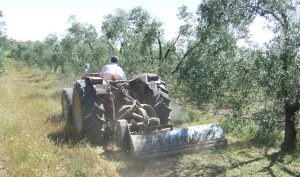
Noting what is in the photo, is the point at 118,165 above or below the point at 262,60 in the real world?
below

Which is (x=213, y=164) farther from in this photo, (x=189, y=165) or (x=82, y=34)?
(x=82, y=34)

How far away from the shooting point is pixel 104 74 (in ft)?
30.9

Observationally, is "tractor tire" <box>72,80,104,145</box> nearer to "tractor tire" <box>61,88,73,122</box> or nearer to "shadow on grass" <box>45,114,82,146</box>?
"shadow on grass" <box>45,114,82,146</box>

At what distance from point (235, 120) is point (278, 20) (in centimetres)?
254

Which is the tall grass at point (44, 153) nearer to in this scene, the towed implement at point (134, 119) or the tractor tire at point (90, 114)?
the tractor tire at point (90, 114)

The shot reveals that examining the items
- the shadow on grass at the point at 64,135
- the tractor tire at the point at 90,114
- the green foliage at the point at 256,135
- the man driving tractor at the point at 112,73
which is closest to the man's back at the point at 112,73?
the man driving tractor at the point at 112,73

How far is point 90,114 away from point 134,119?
1.02 meters

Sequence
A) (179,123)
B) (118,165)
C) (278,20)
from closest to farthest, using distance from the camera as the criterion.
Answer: (118,165) < (278,20) < (179,123)

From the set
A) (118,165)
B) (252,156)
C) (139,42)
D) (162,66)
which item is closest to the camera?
(118,165)

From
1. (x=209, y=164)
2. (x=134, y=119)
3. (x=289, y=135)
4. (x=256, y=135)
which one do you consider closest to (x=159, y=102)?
(x=134, y=119)

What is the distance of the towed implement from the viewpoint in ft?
25.0

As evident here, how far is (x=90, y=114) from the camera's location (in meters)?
8.20

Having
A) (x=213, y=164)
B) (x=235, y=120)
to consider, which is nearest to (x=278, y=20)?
(x=235, y=120)

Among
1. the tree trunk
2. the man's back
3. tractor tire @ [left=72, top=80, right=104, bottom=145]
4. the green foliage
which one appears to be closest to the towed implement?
tractor tire @ [left=72, top=80, right=104, bottom=145]
